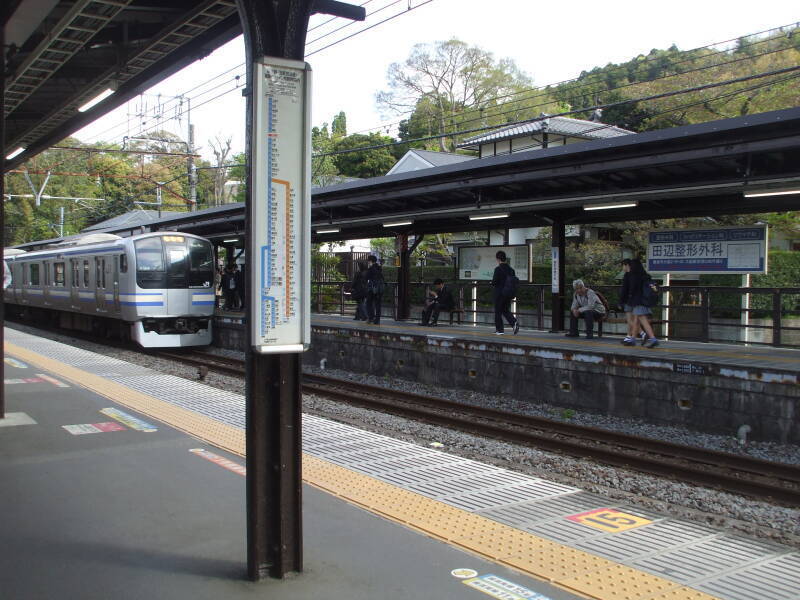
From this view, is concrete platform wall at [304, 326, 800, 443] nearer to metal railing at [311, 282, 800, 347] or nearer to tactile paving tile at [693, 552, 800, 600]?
metal railing at [311, 282, 800, 347]

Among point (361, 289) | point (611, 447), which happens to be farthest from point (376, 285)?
point (611, 447)

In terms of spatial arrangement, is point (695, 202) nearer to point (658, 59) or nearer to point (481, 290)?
point (481, 290)

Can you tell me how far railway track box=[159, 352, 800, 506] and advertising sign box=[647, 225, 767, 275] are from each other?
4.94 metres

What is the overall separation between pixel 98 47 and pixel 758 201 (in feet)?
33.5

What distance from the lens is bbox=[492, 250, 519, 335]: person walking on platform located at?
48.1 ft

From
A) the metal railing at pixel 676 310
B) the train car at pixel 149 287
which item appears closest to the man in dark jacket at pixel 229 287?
the metal railing at pixel 676 310

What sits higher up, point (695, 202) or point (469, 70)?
point (469, 70)

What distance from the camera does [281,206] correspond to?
3.49 meters

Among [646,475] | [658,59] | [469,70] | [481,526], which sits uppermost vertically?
[469,70]

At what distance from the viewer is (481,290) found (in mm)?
26469

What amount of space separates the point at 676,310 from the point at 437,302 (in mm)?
5554

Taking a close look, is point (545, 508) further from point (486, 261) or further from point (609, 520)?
point (486, 261)

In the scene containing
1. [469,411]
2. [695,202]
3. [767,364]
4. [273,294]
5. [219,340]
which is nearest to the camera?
[273,294]

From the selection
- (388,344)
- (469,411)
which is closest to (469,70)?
(388,344)
